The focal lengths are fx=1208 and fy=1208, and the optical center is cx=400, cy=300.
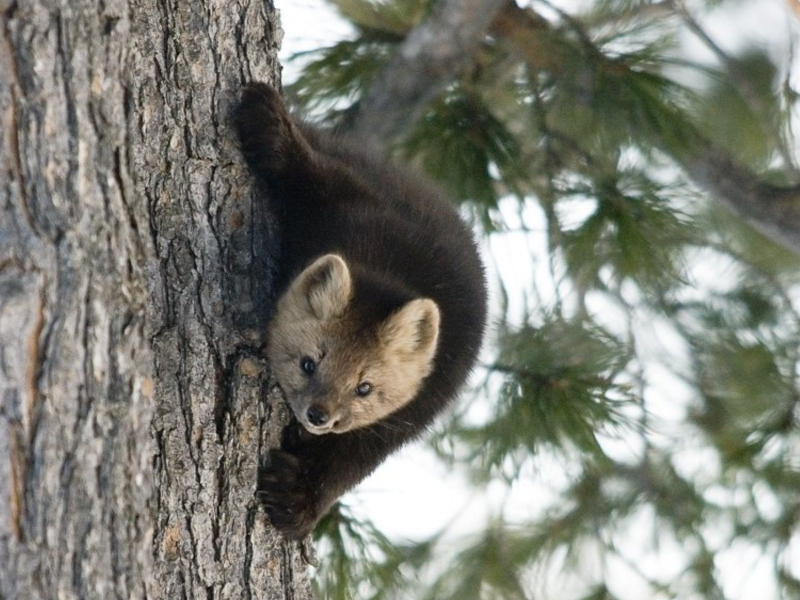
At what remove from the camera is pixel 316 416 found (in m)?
3.44

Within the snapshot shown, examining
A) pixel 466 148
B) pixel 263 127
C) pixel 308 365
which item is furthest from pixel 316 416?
pixel 466 148

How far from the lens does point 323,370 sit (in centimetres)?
373

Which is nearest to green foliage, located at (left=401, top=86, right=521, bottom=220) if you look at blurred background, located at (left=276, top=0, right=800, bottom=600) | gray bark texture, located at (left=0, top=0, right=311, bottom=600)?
blurred background, located at (left=276, top=0, right=800, bottom=600)

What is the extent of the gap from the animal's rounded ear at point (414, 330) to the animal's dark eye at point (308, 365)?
0.84 feet

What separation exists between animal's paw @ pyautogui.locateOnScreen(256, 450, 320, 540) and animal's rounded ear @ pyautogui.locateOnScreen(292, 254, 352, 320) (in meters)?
0.49

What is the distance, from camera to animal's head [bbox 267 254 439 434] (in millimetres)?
3533

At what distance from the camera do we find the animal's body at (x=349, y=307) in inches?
137

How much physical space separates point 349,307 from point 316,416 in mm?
470

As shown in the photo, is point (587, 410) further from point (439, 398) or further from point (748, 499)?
point (748, 499)

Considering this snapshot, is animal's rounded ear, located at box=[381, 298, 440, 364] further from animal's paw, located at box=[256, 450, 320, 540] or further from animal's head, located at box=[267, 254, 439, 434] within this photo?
animal's paw, located at box=[256, 450, 320, 540]

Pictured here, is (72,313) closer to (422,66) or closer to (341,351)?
(341,351)

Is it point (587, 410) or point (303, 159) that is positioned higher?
point (303, 159)

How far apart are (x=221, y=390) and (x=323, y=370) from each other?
1.99ft

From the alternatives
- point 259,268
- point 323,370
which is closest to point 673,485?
point 323,370
